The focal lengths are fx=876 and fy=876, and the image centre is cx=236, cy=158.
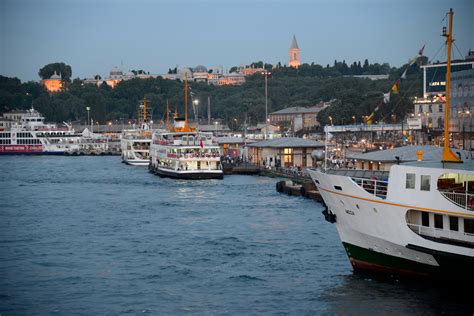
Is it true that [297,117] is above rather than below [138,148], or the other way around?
above

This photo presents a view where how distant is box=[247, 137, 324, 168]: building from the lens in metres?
60.4

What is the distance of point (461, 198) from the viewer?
67.4 ft

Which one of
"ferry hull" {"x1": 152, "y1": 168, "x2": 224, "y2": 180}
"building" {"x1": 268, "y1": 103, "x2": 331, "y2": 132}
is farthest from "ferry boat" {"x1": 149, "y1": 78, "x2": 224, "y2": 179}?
"building" {"x1": 268, "y1": 103, "x2": 331, "y2": 132}

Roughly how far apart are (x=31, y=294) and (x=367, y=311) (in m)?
8.70

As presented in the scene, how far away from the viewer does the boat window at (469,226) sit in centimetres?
2048

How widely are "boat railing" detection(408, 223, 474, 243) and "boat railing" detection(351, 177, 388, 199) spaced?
1.12 meters

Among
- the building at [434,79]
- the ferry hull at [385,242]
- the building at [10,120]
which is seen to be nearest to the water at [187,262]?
the ferry hull at [385,242]

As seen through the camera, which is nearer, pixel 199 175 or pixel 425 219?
pixel 425 219

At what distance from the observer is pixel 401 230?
2128 centimetres

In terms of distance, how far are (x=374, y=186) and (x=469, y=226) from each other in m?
2.60

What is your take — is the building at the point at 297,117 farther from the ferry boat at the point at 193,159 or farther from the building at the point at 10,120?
the ferry boat at the point at 193,159

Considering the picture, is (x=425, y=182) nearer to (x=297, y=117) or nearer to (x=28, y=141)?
(x=28, y=141)

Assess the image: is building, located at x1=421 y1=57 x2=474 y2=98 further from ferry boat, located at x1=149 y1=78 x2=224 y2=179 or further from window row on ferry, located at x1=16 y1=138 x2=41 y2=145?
window row on ferry, located at x1=16 y1=138 x2=41 y2=145

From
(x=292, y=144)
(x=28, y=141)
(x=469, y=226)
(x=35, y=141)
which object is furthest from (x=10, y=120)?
(x=469, y=226)
